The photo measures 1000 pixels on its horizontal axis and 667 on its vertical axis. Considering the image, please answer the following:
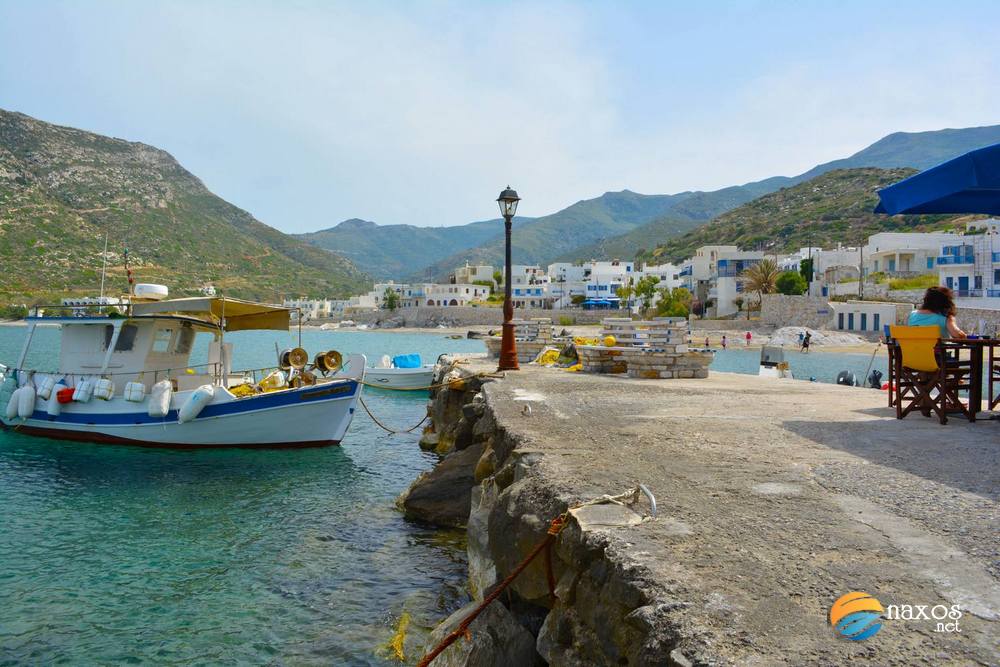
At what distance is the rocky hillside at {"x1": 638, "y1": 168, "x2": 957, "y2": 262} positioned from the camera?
338 feet

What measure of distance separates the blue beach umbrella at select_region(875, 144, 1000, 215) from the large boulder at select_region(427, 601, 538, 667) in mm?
5710

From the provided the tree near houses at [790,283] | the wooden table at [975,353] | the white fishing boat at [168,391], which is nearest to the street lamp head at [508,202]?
the white fishing boat at [168,391]

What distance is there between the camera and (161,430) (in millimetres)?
15383

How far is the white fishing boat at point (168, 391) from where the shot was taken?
15156 millimetres

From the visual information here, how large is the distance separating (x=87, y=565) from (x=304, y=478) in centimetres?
488

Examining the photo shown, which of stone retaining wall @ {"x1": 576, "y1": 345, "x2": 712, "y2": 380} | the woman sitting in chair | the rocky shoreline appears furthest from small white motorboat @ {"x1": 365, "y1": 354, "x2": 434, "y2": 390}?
the woman sitting in chair

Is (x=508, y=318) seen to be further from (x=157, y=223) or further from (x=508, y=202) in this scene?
(x=157, y=223)

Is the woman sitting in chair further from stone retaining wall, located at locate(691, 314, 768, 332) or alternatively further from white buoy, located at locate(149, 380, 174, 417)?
stone retaining wall, located at locate(691, 314, 768, 332)

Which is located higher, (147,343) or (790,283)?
(790,283)

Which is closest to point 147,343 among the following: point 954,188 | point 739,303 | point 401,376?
point 401,376

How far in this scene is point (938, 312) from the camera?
7.73 meters

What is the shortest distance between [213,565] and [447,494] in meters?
3.26

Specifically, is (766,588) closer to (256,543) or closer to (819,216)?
(256,543)

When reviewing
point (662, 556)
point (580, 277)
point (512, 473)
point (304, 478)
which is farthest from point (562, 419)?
point (580, 277)
